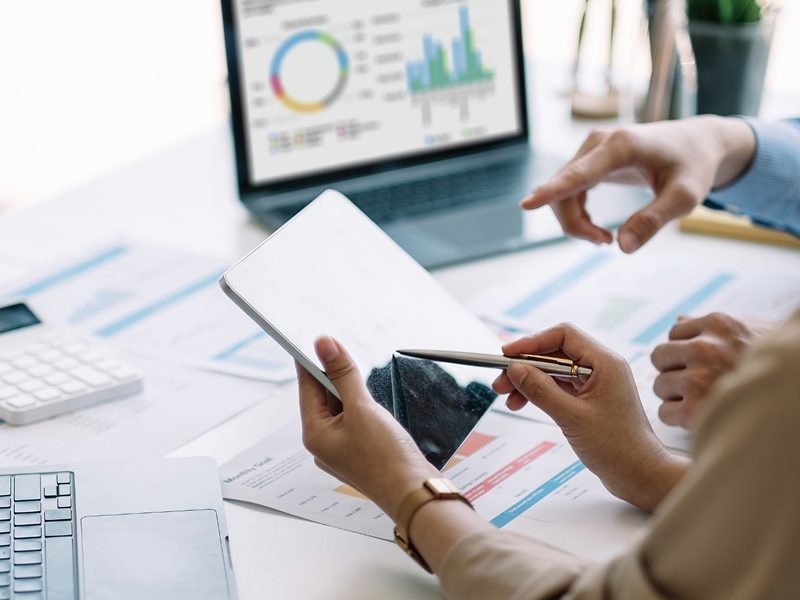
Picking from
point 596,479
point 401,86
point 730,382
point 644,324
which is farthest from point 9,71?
point 730,382

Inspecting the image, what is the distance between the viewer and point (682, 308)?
1257 mm

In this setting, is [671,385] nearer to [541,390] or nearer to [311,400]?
[541,390]

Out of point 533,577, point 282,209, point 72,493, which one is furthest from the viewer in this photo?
point 282,209

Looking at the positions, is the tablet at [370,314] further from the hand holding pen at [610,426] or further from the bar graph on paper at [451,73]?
the bar graph on paper at [451,73]

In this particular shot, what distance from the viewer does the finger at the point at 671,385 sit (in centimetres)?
102

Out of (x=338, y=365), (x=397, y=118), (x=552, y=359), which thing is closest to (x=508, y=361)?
(x=552, y=359)

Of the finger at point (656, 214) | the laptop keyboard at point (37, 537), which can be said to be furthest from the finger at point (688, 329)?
the laptop keyboard at point (37, 537)

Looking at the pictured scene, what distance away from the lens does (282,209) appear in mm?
1489

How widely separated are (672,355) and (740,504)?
0.55m

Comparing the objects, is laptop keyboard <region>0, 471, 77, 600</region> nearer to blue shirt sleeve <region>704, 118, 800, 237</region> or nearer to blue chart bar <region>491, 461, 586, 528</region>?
blue chart bar <region>491, 461, 586, 528</region>

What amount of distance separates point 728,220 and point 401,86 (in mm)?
492

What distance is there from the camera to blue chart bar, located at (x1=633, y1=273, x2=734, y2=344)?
1198 mm

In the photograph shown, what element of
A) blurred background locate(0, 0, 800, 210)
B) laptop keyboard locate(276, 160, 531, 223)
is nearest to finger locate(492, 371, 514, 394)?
laptop keyboard locate(276, 160, 531, 223)

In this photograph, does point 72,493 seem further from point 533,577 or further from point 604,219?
point 604,219
